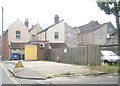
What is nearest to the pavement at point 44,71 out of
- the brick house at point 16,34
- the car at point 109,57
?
the car at point 109,57

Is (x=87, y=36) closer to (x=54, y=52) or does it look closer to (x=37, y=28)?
(x=37, y=28)

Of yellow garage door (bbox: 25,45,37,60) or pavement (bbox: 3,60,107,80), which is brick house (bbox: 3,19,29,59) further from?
pavement (bbox: 3,60,107,80)

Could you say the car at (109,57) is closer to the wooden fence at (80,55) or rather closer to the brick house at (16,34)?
the wooden fence at (80,55)

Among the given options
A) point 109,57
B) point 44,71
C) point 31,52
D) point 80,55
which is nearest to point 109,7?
point 44,71

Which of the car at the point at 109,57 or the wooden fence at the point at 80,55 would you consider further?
the car at the point at 109,57

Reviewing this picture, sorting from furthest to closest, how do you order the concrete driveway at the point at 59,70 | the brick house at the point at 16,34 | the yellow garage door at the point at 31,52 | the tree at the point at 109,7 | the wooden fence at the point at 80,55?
the brick house at the point at 16,34, the yellow garage door at the point at 31,52, the wooden fence at the point at 80,55, the concrete driveway at the point at 59,70, the tree at the point at 109,7

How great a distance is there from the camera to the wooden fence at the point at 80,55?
28969 millimetres

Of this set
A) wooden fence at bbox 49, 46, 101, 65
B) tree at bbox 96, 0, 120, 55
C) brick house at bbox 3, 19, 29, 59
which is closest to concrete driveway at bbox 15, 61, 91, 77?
wooden fence at bbox 49, 46, 101, 65

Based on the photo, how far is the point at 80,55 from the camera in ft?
109

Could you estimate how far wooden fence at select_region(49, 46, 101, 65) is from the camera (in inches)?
1141

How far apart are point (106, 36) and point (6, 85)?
5266 centimetres

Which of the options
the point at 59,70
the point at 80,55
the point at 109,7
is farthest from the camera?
the point at 80,55

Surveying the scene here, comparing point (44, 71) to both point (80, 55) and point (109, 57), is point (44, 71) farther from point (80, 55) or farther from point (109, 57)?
point (80, 55)

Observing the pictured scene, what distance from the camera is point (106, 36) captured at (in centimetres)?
6619
